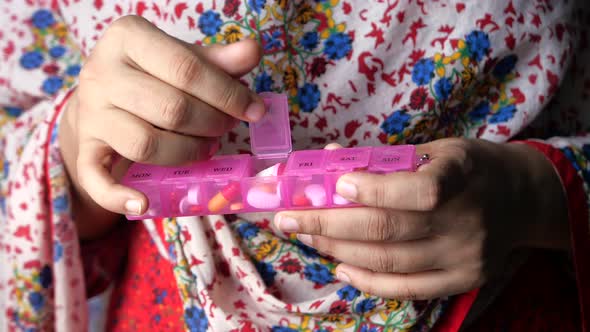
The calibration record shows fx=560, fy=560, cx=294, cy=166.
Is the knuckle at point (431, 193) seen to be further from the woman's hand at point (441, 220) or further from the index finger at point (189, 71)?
the index finger at point (189, 71)

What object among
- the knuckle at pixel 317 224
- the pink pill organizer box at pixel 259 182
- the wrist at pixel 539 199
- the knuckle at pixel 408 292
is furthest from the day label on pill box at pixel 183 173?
the wrist at pixel 539 199

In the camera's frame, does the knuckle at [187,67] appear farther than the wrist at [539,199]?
No

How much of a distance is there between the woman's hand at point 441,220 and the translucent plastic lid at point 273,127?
71 mm

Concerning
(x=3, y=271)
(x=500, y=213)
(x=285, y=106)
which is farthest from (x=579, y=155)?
(x=3, y=271)

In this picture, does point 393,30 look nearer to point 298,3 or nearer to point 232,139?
point 298,3

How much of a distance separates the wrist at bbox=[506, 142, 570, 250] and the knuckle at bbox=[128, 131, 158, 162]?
1.27 ft

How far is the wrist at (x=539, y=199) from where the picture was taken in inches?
24.6

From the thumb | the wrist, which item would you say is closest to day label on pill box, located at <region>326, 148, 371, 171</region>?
the thumb

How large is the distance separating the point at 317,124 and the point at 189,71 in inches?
8.9

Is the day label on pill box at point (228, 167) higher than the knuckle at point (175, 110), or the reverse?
the knuckle at point (175, 110)

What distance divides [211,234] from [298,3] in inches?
11.3

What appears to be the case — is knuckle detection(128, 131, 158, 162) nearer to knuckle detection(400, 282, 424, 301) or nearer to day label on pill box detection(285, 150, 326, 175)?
day label on pill box detection(285, 150, 326, 175)

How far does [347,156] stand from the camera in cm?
49

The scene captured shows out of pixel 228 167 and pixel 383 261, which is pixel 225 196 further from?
pixel 383 261
